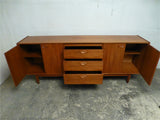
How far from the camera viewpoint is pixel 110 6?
168cm

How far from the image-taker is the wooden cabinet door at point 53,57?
148 centimetres

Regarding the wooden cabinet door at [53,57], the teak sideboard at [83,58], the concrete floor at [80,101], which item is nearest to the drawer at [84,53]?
the teak sideboard at [83,58]

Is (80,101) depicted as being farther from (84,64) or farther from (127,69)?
(127,69)

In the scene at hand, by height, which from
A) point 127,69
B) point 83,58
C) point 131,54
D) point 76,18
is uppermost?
point 76,18

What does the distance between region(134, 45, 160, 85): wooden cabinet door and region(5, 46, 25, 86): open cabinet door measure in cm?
169

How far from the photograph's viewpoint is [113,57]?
5.14ft

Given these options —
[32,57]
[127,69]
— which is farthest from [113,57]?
[32,57]

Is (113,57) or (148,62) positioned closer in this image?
(148,62)

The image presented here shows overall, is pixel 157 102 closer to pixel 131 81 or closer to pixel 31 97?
pixel 131 81

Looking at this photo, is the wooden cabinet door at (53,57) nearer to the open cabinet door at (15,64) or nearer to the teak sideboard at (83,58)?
the teak sideboard at (83,58)

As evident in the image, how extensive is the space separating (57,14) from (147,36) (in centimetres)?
161

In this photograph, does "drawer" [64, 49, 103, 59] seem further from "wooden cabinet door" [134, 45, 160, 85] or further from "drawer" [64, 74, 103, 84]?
"wooden cabinet door" [134, 45, 160, 85]

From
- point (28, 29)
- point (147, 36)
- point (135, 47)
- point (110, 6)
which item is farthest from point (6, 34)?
point (147, 36)

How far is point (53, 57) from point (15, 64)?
0.49 metres
